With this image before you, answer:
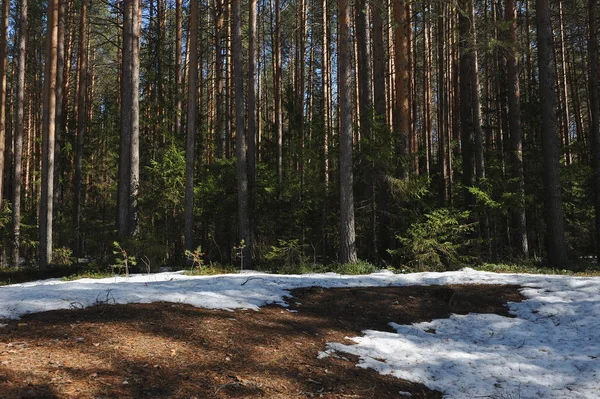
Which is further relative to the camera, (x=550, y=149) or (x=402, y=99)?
(x=402, y=99)

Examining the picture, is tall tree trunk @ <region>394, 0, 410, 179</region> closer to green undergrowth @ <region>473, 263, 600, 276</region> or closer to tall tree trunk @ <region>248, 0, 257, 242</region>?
green undergrowth @ <region>473, 263, 600, 276</region>

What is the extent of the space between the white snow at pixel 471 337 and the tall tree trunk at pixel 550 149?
134 inches

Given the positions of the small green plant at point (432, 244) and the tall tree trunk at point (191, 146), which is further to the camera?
the tall tree trunk at point (191, 146)

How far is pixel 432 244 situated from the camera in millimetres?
10656

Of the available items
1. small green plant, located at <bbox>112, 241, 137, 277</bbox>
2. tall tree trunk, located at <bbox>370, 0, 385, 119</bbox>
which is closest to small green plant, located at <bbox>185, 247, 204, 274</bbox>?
small green plant, located at <bbox>112, 241, 137, 277</bbox>

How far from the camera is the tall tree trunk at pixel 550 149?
440 inches

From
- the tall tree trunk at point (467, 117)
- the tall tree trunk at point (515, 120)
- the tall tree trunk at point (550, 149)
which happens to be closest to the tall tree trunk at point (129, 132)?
the tall tree trunk at point (467, 117)

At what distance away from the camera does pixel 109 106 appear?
85.6 feet

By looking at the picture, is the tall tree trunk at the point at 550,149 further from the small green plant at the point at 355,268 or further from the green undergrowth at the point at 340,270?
the small green plant at the point at 355,268

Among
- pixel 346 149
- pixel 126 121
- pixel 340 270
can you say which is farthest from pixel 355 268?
pixel 126 121

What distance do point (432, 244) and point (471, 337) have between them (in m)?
5.04

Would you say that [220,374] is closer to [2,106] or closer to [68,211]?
[2,106]

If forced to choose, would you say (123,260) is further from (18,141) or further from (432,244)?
(18,141)

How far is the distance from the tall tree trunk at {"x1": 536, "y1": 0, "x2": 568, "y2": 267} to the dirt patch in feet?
25.6
